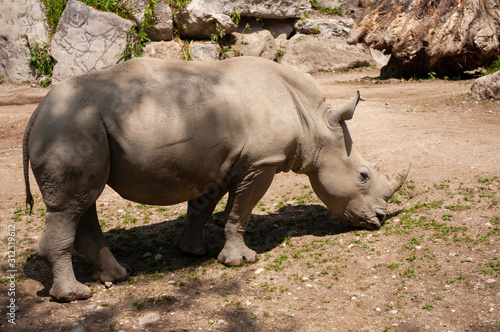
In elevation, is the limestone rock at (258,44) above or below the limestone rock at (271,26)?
below

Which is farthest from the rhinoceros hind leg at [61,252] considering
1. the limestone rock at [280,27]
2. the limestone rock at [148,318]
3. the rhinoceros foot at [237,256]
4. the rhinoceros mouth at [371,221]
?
the limestone rock at [280,27]

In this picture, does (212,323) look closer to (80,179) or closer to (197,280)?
(197,280)

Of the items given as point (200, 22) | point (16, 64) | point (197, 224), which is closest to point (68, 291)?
point (197, 224)

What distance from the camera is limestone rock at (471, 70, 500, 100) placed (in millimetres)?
10508

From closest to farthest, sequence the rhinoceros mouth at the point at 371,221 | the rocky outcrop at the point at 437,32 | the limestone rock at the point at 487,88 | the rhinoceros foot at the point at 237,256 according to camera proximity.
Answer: the rhinoceros foot at the point at 237,256 → the rhinoceros mouth at the point at 371,221 → the limestone rock at the point at 487,88 → the rocky outcrop at the point at 437,32

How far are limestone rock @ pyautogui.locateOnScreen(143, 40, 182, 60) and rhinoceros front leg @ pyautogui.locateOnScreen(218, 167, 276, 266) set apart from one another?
9.93 metres

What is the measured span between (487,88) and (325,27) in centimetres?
781

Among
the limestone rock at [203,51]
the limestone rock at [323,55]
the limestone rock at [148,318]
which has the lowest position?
the limestone rock at [323,55]

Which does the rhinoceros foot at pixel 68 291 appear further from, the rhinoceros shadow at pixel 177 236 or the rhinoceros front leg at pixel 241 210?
the rhinoceros front leg at pixel 241 210

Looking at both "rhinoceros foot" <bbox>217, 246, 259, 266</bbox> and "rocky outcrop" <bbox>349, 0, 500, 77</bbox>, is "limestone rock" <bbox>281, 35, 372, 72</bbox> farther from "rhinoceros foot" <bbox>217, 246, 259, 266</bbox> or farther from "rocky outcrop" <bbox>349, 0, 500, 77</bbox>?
"rhinoceros foot" <bbox>217, 246, 259, 266</bbox>

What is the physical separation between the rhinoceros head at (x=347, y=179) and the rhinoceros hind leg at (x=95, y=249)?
2.30 m

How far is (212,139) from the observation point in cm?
502

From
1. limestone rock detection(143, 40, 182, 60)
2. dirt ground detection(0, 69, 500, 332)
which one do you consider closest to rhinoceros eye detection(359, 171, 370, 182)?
dirt ground detection(0, 69, 500, 332)

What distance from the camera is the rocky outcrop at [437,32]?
13.3 m
